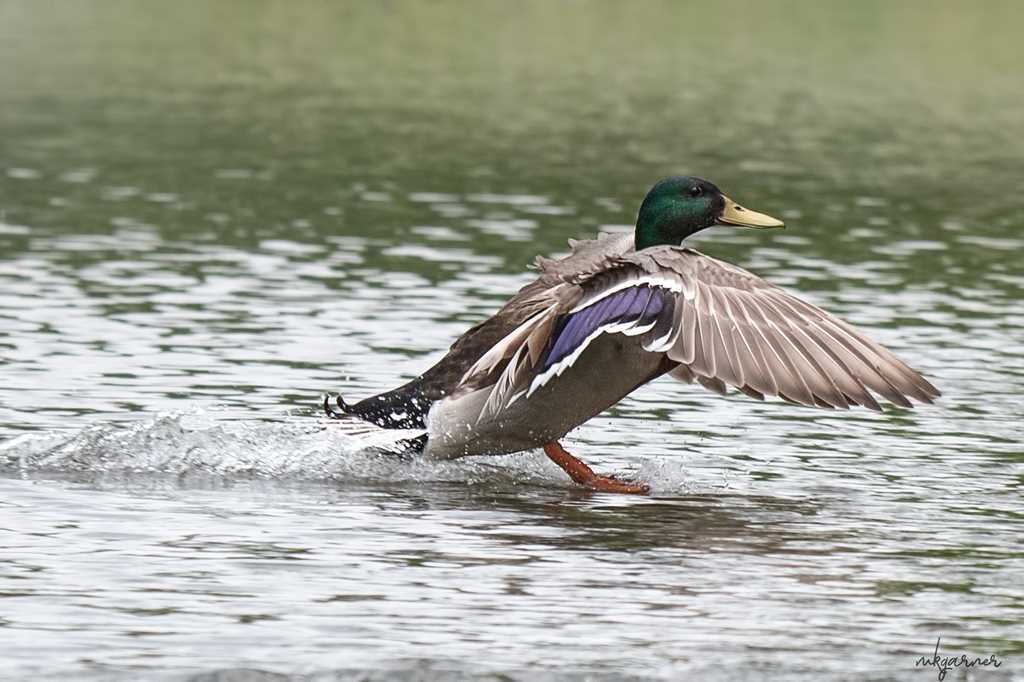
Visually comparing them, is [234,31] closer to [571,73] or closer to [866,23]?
[571,73]

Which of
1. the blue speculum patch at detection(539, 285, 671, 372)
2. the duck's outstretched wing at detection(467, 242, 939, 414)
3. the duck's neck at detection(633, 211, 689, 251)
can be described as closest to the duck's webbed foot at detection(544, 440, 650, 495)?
the duck's outstretched wing at detection(467, 242, 939, 414)

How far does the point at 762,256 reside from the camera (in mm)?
21219

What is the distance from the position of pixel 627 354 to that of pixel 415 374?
12.8 feet

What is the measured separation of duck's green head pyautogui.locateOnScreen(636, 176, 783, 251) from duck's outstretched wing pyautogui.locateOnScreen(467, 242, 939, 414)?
0.85 meters

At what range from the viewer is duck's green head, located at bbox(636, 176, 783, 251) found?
12.0 metres

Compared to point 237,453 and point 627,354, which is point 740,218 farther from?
point 237,453

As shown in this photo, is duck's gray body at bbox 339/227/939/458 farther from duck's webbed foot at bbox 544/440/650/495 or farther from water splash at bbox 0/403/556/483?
water splash at bbox 0/403/556/483

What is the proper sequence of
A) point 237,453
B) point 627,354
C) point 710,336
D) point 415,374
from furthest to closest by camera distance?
point 415,374 → point 237,453 → point 627,354 → point 710,336

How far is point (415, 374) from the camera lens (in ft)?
48.7

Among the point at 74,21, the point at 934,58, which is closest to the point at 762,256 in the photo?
the point at 934,58

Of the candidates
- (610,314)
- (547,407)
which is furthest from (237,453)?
(610,314)

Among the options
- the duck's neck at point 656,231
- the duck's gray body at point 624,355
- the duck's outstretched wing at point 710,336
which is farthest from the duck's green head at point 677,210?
the duck's outstretched wing at point 710,336

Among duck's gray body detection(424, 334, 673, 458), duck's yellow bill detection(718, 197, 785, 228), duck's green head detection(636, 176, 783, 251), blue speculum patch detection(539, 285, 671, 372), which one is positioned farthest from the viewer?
duck's yellow bill detection(718, 197, 785, 228)

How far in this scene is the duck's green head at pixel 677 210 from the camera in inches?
473
